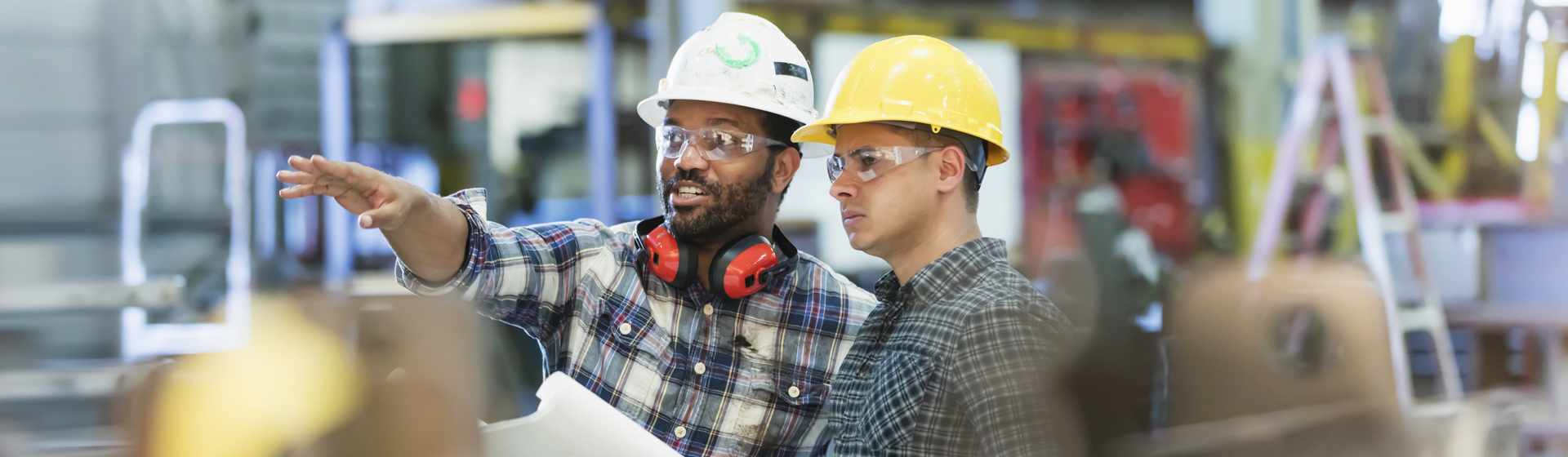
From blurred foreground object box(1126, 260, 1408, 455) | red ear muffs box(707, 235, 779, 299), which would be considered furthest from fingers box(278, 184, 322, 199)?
blurred foreground object box(1126, 260, 1408, 455)

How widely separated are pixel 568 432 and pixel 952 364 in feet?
1.92

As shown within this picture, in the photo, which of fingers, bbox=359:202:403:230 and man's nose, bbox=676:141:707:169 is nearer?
fingers, bbox=359:202:403:230

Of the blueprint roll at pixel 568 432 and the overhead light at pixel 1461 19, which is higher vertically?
the overhead light at pixel 1461 19

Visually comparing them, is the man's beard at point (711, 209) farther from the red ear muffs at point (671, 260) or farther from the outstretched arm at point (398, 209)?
the outstretched arm at point (398, 209)

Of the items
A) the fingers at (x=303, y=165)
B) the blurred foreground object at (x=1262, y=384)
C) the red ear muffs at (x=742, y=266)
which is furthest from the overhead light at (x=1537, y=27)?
the fingers at (x=303, y=165)

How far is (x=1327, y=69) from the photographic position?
5746 millimetres

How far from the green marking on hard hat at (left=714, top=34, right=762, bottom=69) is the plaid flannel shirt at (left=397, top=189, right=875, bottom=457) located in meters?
0.43

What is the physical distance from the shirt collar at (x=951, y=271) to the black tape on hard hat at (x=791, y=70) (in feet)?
Answer: 2.14

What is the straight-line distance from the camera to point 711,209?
209 centimetres

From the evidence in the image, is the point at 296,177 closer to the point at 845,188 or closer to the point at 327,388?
the point at 327,388

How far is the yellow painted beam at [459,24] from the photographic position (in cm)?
560

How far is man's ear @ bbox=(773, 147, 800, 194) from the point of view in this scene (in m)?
2.20

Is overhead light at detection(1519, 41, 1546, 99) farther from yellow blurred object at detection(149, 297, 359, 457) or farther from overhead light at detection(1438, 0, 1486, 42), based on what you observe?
yellow blurred object at detection(149, 297, 359, 457)

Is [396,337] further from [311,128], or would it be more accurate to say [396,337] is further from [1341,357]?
[311,128]
